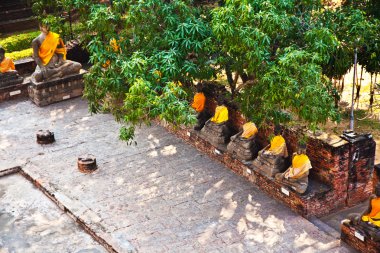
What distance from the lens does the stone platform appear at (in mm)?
12000

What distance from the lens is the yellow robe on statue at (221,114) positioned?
15727 millimetres

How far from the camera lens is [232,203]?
555 inches

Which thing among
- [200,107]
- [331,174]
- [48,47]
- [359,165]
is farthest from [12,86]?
[359,165]

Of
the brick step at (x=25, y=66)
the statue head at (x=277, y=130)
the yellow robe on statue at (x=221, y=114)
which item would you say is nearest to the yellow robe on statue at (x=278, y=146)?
the statue head at (x=277, y=130)

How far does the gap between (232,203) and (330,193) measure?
6.82 ft

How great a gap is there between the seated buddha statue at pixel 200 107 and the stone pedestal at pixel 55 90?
17.6 feet

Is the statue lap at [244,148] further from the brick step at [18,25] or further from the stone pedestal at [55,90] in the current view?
the brick step at [18,25]

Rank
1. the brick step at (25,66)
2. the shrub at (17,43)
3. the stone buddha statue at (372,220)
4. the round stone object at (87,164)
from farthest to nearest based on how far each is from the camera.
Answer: the shrub at (17,43), the brick step at (25,66), the round stone object at (87,164), the stone buddha statue at (372,220)

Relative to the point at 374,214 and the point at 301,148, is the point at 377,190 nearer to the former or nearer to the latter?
the point at 374,214

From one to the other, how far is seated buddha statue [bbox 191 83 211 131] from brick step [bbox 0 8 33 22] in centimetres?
1379

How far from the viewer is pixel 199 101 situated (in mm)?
16344

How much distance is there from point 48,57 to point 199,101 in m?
5.91

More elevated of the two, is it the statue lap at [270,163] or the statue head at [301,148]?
the statue head at [301,148]

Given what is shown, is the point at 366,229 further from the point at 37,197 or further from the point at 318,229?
the point at 37,197
